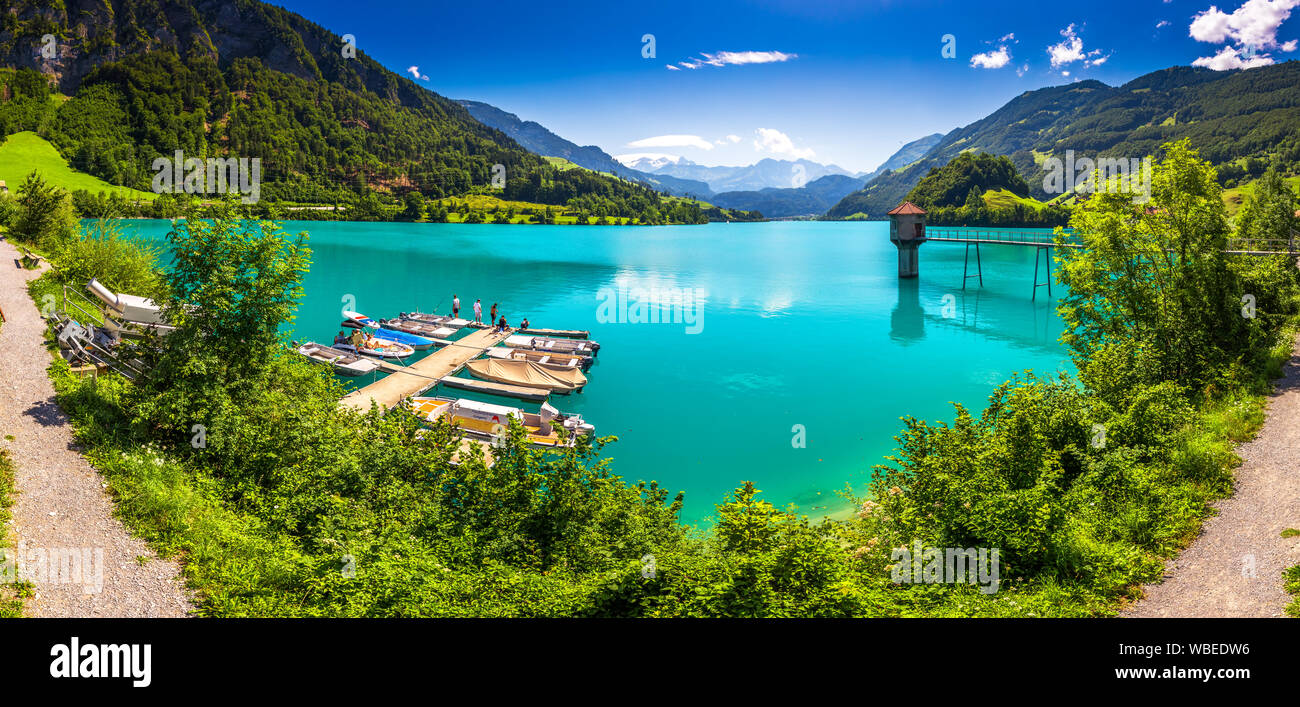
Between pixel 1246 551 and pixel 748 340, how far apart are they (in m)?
42.9

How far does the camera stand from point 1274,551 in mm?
14516

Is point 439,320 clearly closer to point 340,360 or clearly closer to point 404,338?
point 404,338

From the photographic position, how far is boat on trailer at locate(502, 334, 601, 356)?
46500mm

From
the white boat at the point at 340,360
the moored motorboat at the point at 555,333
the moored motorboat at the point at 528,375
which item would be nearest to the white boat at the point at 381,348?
the white boat at the point at 340,360

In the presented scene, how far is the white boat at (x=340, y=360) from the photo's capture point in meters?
40.2

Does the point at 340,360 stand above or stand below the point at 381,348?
below

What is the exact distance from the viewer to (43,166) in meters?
147

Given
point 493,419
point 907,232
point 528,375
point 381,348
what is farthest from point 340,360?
point 907,232

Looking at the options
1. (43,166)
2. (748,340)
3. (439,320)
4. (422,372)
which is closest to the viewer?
(422,372)

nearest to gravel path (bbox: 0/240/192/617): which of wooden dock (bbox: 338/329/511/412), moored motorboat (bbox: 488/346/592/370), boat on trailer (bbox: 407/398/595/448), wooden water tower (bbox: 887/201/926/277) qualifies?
wooden dock (bbox: 338/329/511/412)

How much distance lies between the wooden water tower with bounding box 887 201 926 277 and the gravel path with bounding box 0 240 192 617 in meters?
84.5

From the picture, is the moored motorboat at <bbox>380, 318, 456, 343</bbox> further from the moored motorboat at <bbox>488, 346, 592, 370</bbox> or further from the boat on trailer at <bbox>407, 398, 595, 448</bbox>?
the boat on trailer at <bbox>407, 398, 595, 448</bbox>
